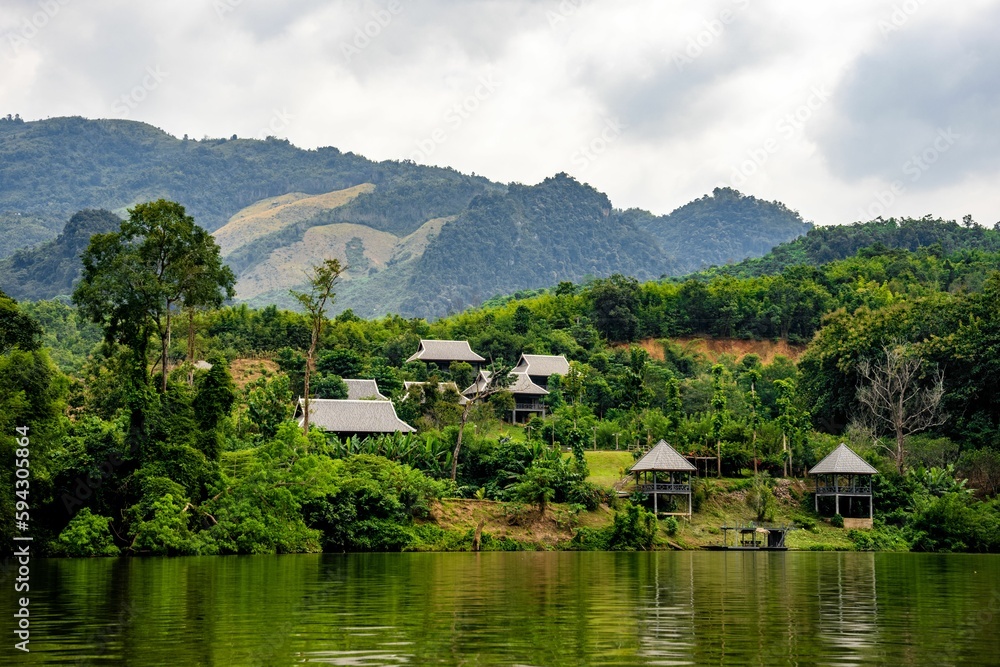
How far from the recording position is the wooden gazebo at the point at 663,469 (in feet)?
143

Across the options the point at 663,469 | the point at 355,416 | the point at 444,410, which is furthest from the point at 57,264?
the point at 663,469

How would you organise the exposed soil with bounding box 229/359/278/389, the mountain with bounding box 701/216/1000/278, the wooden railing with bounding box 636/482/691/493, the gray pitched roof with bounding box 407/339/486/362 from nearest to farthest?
the wooden railing with bounding box 636/482/691/493, the exposed soil with bounding box 229/359/278/389, the gray pitched roof with bounding box 407/339/486/362, the mountain with bounding box 701/216/1000/278

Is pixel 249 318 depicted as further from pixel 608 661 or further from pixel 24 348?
pixel 608 661

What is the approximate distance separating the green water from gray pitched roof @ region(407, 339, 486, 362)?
41.1 m

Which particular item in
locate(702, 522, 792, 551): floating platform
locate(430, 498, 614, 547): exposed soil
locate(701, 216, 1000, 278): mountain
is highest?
locate(701, 216, 1000, 278): mountain

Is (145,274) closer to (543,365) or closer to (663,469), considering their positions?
(663,469)

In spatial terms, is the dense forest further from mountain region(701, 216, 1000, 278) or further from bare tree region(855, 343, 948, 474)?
mountain region(701, 216, 1000, 278)

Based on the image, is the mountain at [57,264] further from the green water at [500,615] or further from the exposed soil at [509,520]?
the green water at [500,615]

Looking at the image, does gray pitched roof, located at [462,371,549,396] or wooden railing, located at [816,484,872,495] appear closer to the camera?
wooden railing, located at [816,484,872,495]

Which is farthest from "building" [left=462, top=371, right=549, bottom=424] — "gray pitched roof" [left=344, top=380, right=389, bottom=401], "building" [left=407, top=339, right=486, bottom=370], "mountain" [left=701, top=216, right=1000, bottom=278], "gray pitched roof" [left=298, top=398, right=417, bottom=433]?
"mountain" [left=701, top=216, right=1000, bottom=278]

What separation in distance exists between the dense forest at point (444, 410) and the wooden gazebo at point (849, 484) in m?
0.75

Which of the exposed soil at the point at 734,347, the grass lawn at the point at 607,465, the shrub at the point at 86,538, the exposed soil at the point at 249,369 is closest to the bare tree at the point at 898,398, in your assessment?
the grass lawn at the point at 607,465

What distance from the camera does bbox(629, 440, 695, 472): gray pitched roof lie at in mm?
43406

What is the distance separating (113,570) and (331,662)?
1549 cm
